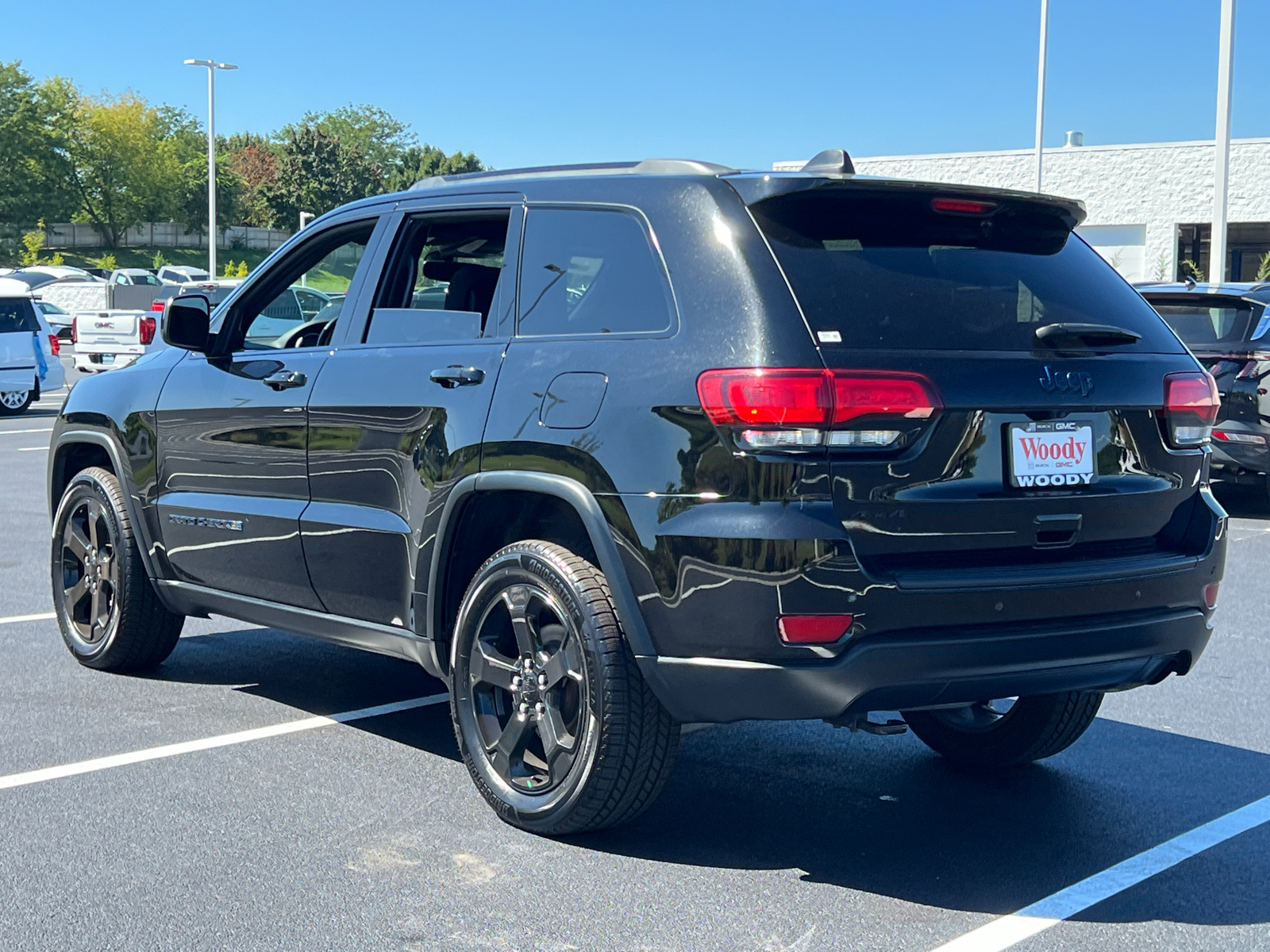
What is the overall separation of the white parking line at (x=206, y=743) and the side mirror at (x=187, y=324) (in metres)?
1.38

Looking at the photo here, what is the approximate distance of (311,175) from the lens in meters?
110

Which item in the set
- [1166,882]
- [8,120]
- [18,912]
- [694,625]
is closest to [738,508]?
[694,625]

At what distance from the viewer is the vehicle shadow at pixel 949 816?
403 cm

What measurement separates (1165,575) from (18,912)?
9.81 feet

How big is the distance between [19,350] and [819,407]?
21765mm

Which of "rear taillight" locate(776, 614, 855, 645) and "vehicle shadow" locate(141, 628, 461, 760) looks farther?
"vehicle shadow" locate(141, 628, 461, 760)

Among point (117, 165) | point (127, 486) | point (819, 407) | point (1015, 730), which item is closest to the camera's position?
point (819, 407)

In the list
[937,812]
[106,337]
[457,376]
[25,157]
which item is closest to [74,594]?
[457,376]

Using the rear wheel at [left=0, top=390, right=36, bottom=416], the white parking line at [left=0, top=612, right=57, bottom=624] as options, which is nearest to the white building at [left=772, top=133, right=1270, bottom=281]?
the rear wheel at [left=0, top=390, right=36, bottom=416]

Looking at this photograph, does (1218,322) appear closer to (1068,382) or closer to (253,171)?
(1068,382)

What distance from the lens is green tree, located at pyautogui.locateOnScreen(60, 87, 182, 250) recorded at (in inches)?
3824

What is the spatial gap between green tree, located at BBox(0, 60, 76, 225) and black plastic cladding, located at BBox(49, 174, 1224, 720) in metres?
92.4

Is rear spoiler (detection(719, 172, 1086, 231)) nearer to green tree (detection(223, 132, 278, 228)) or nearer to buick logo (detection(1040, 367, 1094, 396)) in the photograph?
buick logo (detection(1040, 367, 1094, 396))

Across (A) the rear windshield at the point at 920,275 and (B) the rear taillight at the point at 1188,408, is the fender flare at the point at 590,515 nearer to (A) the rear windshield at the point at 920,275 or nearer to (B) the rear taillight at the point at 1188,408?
(A) the rear windshield at the point at 920,275
